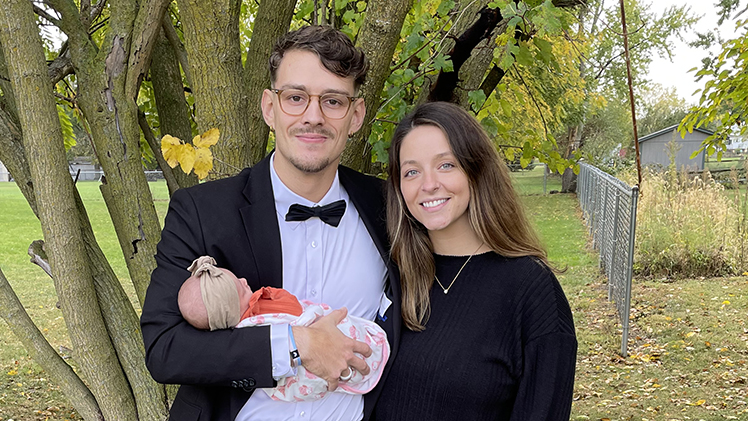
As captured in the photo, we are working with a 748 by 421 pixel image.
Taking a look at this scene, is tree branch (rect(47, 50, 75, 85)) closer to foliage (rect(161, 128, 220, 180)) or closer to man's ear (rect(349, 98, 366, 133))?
foliage (rect(161, 128, 220, 180))

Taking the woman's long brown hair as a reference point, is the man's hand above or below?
below

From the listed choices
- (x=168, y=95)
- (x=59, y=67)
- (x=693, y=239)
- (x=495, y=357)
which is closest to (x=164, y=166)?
(x=168, y=95)

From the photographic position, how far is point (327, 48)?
2.08 m

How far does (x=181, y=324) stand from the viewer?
171 cm

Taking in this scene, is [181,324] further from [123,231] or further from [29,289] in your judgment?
[29,289]

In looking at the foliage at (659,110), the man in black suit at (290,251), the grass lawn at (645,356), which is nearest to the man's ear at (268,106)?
the man in black suit at (290,251)

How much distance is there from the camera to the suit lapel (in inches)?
77.1

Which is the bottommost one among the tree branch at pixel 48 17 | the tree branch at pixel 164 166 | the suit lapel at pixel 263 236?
the suit lapel at pixel 263 236

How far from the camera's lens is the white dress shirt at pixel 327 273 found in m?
1.91

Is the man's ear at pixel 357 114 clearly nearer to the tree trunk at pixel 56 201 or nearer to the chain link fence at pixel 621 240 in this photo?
the tree trunk at pixel 56 201

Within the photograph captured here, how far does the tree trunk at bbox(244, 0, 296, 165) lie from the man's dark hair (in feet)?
2.06

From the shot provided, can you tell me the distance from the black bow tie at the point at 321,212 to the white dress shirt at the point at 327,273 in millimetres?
37

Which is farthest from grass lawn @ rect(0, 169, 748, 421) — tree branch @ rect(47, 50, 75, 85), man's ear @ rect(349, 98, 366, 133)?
tree branch @ rect(47, 50, 75, 85)

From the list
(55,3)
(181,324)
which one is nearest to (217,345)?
(181,324)
